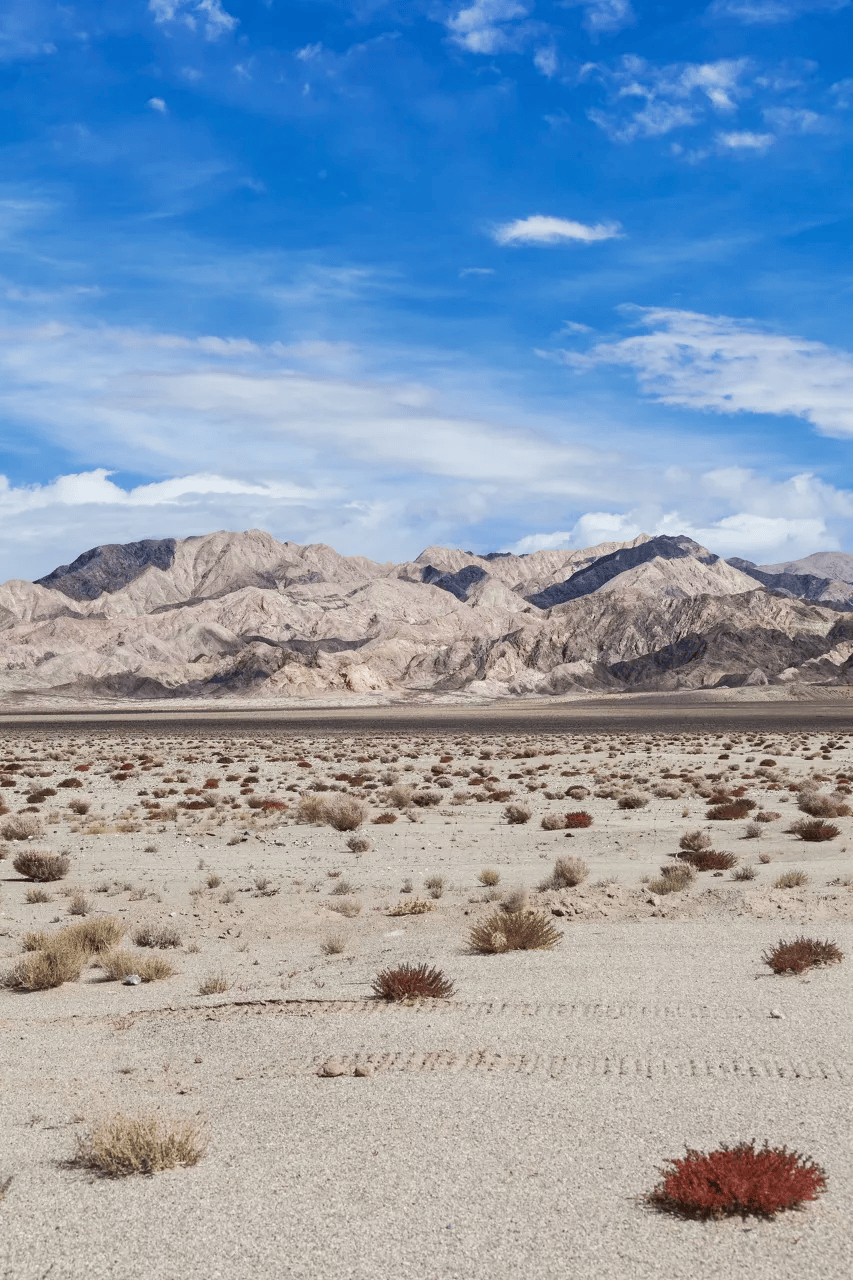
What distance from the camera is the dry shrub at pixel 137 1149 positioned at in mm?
6148

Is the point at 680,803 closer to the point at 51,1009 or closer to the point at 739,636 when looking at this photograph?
the point at 51,1009

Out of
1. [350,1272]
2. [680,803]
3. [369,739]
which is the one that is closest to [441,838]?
[680,803]

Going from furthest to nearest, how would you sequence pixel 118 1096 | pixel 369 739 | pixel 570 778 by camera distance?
1. pixel 369 739
2. pixel 570 778
3. pixel 118 1096

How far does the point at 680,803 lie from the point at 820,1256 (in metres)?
23.3

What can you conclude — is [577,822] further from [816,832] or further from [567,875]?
[567,875]

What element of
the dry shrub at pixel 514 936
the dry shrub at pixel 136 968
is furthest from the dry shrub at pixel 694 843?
the dry shrub at pixel 136 968

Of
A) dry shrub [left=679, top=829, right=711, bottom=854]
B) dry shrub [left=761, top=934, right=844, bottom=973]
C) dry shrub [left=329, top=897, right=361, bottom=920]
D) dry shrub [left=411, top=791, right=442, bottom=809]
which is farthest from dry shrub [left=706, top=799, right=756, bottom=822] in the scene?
dry shrub [left=761, top=934, right=844, bottom=973]

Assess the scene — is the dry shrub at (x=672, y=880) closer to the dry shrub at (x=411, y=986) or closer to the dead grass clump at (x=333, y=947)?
the dead grass clump at (x=333, y=947)

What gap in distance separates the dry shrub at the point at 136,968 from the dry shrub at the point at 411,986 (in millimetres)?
2713

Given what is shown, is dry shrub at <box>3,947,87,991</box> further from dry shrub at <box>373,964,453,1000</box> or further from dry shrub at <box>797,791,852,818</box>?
dry shrub at <box>797,791,852,818</box>

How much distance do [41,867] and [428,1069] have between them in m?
12.0

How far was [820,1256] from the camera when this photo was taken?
4988mm

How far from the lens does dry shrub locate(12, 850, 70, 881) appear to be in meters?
18.0

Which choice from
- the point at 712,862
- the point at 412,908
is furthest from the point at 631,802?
the point at 412,908
